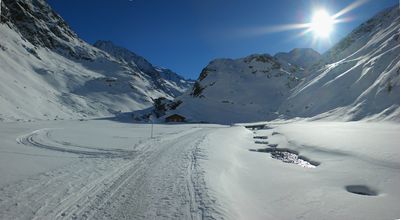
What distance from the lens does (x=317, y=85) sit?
6806 centimetres

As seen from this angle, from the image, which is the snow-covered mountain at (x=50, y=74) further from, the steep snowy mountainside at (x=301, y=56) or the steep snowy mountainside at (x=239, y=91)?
the steep snowy mountainside at (x=301, y=56)

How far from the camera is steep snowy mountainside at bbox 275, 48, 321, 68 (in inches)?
5725

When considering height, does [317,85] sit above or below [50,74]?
below

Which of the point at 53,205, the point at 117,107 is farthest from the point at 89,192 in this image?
the point at 117,107

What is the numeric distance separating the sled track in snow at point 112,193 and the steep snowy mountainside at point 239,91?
63.5 meters

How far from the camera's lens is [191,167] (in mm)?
12820

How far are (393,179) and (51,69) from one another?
4408 inches

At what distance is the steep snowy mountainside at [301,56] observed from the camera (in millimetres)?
145425

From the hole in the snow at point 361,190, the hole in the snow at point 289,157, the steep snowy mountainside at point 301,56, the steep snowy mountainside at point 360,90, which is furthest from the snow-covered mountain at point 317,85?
the hole in the snow at point 361,190

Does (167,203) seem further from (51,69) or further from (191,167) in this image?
(51,69)

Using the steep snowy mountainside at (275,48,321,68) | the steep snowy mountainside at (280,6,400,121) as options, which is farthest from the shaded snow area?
the steep snowy mountainside at (275,48,321,68)

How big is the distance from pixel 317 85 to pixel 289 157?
183 ft

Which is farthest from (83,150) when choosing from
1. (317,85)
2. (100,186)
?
(317,85)

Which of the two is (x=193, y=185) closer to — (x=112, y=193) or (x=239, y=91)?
(x=112, y=193)
